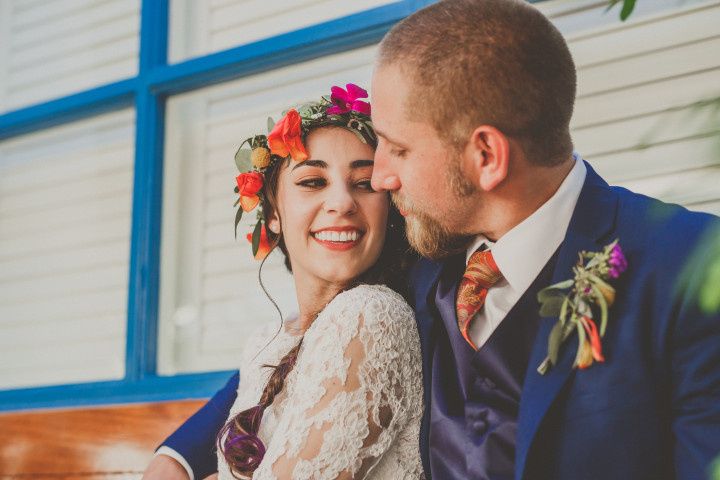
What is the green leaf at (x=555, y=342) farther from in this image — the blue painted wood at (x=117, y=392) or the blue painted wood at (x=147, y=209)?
the blue painted wood at (x=147, y=209)

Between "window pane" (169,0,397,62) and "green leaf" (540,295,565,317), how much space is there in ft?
6.30

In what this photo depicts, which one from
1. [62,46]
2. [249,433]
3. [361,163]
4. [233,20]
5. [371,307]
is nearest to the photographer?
[371,307]

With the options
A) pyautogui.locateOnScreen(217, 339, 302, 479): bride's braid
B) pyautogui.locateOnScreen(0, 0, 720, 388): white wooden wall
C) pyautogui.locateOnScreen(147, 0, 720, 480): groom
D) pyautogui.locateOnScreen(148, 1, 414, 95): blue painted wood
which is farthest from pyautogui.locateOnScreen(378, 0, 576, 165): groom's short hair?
pyautogui.locateOnScreen(148, 1, 414, 95): blue painted wood

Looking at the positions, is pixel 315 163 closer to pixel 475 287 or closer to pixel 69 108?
pixel 475 287

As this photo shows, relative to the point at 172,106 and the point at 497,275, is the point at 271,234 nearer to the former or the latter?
the point at 497,275

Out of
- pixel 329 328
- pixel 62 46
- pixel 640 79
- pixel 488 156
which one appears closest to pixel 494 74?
pixel 488 156

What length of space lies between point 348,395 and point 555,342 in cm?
44

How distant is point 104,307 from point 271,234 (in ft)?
4.53

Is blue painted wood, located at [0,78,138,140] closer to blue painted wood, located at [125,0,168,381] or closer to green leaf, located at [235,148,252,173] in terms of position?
blue painted wood, located at [125,0,168,381]

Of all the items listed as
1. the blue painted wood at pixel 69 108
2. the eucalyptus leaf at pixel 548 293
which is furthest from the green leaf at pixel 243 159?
the blue painted wood at pixel 69 108

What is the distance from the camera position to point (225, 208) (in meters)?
3.06

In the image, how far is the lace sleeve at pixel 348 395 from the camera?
5.10 feet

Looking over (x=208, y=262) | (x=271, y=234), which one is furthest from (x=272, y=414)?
(x=208, y=262)

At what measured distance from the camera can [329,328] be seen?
5.45 ft
